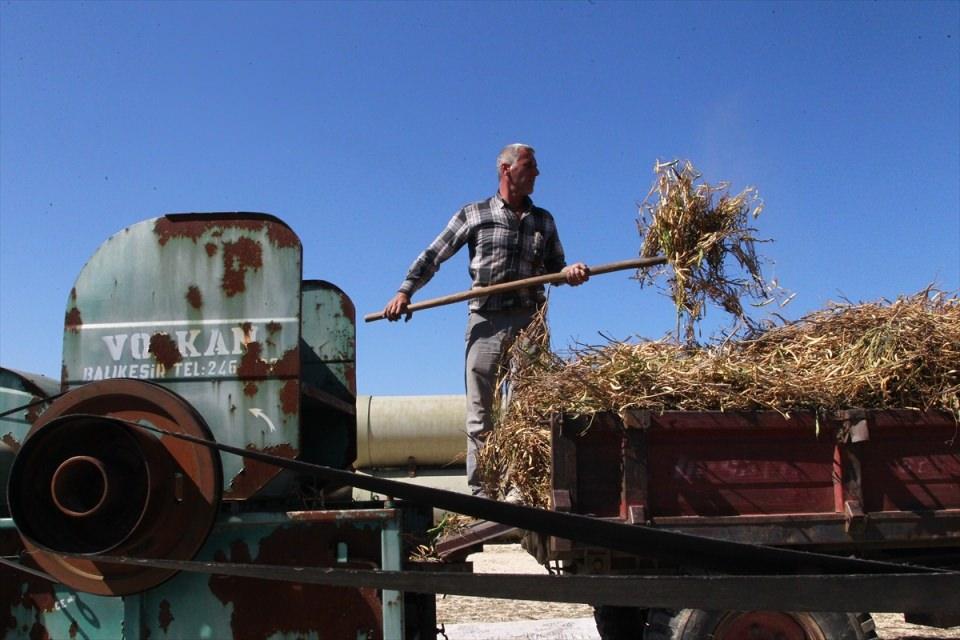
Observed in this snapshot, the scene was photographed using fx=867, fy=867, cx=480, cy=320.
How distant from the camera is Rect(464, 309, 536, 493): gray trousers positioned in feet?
17.6

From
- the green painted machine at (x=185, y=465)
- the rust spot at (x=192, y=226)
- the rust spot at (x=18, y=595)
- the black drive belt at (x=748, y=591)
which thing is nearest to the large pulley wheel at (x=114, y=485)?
the green painted machine at (x=185, y=465)

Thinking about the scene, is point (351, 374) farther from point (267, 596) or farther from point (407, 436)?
point (407, 436)

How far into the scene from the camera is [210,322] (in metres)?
4.41

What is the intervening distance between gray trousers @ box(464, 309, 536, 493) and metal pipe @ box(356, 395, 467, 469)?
7.51 m

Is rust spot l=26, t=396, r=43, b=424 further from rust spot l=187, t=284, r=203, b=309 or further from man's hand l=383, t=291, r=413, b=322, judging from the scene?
man's hand l=383, t=291, r=413, b=322

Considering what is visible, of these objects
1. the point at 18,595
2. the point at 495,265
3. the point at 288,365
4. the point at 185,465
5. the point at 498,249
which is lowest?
the point at 18,595

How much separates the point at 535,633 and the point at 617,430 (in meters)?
3.82

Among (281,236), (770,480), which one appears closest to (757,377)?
(770,480)

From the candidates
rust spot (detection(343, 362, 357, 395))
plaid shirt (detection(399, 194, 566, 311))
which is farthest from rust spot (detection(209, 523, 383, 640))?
plaid shirt (detection(399, 194, 566, 311))

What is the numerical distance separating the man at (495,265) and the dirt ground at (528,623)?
6.81 ft

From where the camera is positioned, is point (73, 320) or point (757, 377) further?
point (73, 320)

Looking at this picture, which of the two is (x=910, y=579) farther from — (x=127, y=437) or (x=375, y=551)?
(x=127, y=437)

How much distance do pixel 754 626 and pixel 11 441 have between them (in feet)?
13.3

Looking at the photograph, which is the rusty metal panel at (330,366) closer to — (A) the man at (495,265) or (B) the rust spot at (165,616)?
(A) the man at (495,265)
